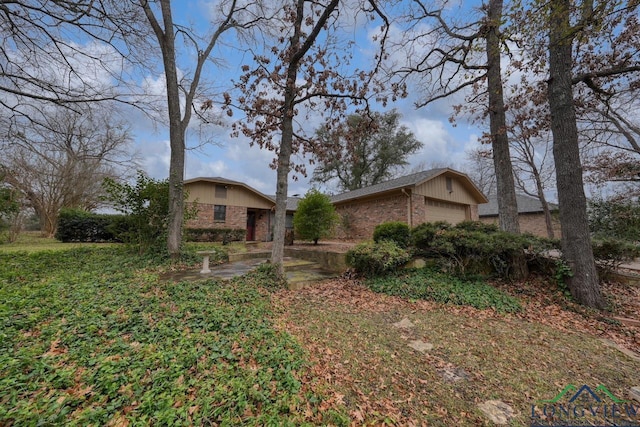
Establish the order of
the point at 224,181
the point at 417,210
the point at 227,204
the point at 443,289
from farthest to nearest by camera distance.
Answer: the point at 227,204
the point at 224,181
the point at 417,210
the point at 443,289

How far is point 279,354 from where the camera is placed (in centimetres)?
258

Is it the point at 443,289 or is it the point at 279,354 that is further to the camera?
the point at 443,289

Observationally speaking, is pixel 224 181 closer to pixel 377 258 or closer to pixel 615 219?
pixel 377 258

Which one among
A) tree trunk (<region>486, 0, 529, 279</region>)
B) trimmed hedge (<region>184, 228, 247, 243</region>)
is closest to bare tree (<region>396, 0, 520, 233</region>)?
tree trunk (<region>486, 0, 529, 279</region>)

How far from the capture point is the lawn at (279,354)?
187 centimetres

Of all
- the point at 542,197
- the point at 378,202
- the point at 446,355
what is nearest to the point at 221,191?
the point at 378,202

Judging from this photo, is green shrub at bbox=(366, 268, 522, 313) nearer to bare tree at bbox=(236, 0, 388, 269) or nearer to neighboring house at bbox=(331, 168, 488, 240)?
bare tree at bbox=(236, 0, 388, 269)

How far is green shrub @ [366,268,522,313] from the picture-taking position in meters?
4.36

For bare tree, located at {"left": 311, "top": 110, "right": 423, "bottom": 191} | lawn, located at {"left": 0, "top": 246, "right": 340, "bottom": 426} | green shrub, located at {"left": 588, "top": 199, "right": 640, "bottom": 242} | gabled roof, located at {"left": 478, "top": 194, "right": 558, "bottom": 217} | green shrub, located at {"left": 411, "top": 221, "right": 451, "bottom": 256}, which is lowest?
lawn, located at {"left": 0, "top": 246, "right": 340, "bottom": 426}

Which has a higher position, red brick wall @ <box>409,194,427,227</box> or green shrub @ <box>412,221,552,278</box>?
red brick wall @ <box>409,194,427,227</box>

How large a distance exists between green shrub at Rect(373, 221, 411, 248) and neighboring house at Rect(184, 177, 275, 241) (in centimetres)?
1011

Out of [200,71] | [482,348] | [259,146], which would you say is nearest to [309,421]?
[482,348]

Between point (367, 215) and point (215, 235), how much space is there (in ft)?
27.8

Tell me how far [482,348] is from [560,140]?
13.9 ft
